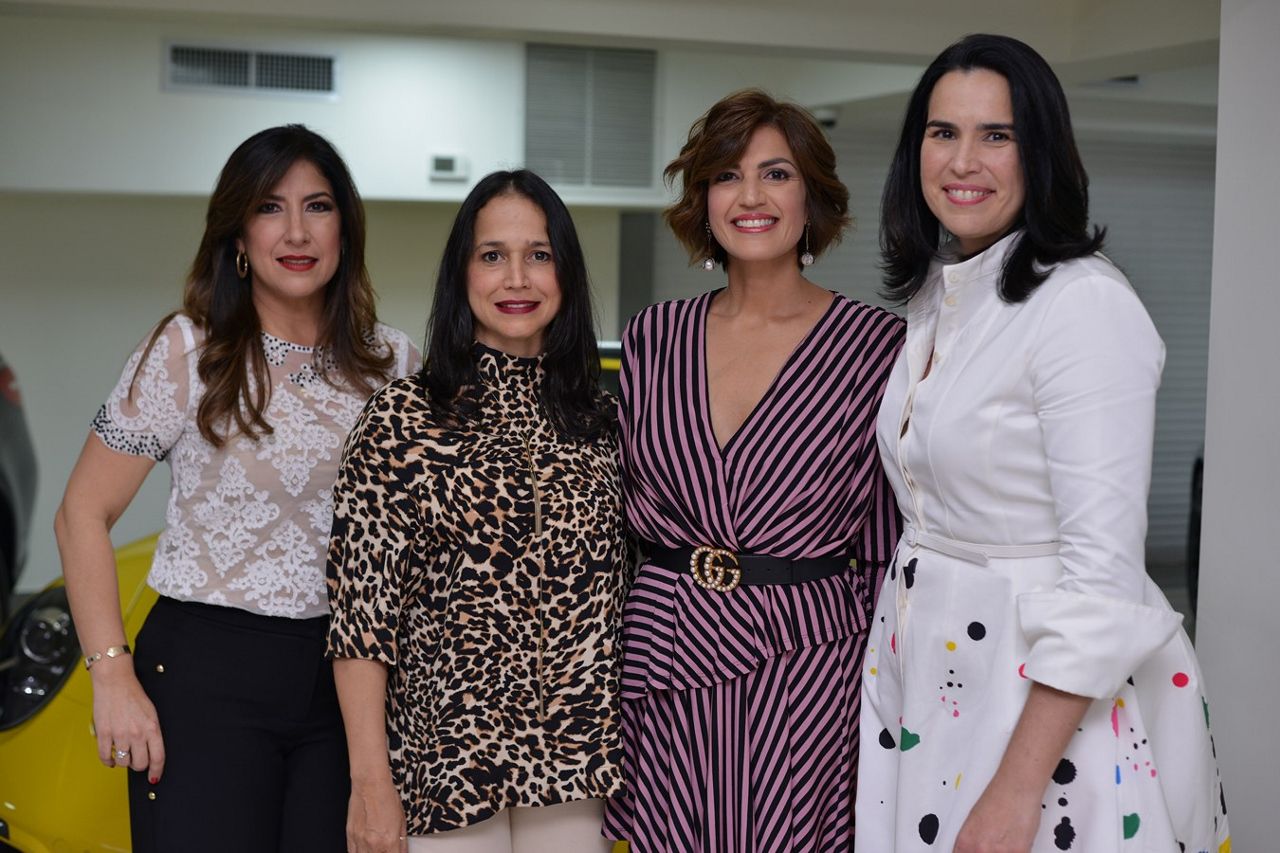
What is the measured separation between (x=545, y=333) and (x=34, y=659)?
1.59 meters

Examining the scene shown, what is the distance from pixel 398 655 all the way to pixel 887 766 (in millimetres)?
Result: 792

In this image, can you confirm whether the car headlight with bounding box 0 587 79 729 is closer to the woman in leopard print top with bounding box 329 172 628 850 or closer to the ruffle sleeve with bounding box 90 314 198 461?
the ruffle sleeve with bounding box 90 314 198 461

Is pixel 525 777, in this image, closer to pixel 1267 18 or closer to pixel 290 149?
pixel 290 149

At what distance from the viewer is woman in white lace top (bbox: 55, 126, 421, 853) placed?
2137mm

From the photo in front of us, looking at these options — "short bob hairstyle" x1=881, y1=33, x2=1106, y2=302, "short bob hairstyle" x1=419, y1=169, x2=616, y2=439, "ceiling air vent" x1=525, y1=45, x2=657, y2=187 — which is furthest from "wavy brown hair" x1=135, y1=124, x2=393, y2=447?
"ceiling air vent" x1=525, y1=45, x2=657, y2=187

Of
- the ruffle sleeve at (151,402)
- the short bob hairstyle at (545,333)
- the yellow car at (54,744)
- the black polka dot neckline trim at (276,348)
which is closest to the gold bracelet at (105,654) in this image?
the ruffle sleeve at (151,402)

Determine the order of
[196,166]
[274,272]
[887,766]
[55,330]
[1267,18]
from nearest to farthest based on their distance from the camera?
[887,766] → [274,272] → [1267,18] → [196,166] → [55,330]

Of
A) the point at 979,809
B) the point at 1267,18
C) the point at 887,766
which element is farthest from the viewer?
the point at 1267,18

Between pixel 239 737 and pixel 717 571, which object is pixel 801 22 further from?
pixel 239 737

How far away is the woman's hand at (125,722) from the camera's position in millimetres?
2121

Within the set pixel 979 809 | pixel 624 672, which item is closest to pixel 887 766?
A: pixel 979 809

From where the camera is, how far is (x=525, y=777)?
1971 millimetres

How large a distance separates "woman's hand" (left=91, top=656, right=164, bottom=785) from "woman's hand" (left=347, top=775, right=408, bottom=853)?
0.39 m

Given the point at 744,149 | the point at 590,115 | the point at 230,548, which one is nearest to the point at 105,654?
the point at 230,548
